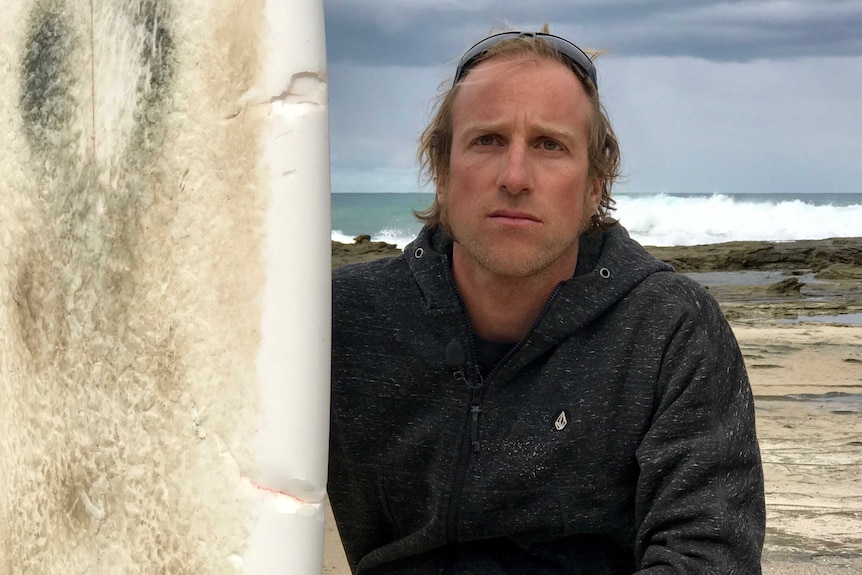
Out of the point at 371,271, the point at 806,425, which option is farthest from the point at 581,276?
the point at 806,425

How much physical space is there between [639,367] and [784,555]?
233 centimetres

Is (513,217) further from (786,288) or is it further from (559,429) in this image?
(786,288)

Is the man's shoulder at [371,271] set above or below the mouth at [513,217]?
below

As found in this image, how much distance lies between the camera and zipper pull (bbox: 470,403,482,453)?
2.17m

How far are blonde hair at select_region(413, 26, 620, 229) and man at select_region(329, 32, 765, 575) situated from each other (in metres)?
0.01

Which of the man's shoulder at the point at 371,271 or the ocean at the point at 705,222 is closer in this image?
the man's shoulder at the point at 371,271

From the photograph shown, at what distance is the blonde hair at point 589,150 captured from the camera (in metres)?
2.24

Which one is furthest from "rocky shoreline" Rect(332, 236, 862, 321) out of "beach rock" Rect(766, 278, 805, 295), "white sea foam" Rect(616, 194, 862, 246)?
"white sea foam" Rect(616, 194, 862, 246)

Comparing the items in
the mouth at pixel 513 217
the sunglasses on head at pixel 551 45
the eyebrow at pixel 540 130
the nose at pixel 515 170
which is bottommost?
the mouth at pixel 513 217

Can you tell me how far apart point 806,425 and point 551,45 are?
15.6ft

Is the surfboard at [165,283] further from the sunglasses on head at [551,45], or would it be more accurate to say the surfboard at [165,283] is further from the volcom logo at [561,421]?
the sunglasses on head at [551,45]

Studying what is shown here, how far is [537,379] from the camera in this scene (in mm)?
2178

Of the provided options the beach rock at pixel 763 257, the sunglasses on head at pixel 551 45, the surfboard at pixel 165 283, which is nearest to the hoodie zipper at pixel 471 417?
the sunglasses on head at pixel 551 45

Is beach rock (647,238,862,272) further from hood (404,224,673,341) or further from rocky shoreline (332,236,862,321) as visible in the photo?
hood (404,224,673,341)
